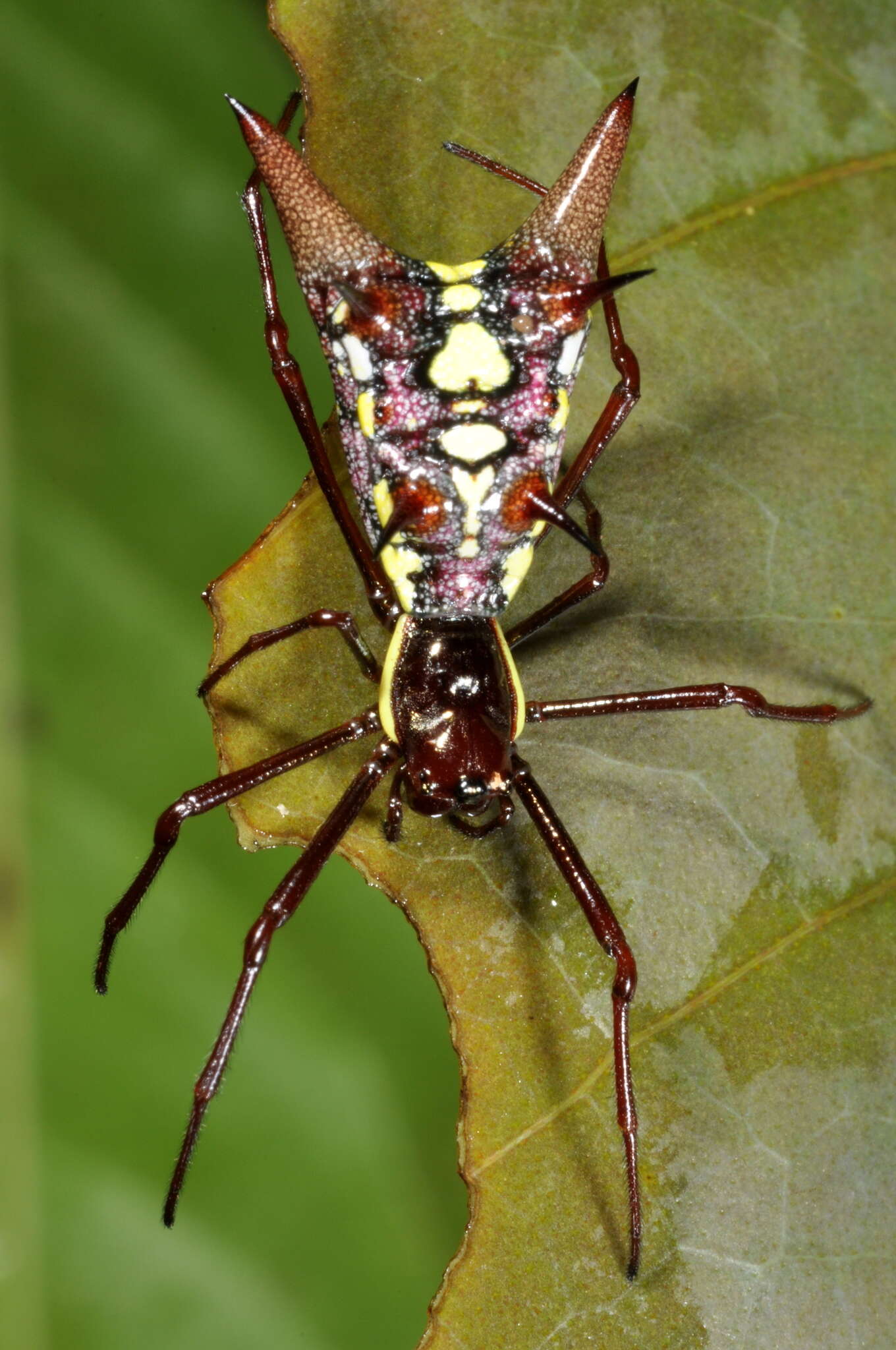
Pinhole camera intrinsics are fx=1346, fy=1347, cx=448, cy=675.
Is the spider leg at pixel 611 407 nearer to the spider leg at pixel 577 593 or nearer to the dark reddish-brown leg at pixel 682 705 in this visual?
the spider leg at pixel 577 593

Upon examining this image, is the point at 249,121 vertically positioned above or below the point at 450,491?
above

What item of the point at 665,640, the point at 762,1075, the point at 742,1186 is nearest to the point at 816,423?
the point at 665,640

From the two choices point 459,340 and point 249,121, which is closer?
point 249,121

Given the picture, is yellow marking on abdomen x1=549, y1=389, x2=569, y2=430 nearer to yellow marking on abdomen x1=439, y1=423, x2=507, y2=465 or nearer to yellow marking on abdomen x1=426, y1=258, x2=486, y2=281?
yellow marking on abdomen x1=439, y1=423, x2=507, y2=465

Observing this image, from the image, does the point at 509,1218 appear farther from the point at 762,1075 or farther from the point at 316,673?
the point at 316,673

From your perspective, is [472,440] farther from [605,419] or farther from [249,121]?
[249,121]

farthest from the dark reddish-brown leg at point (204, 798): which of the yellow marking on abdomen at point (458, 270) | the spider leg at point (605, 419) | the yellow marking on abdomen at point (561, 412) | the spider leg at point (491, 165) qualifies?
the spider leg at point (491, 165)

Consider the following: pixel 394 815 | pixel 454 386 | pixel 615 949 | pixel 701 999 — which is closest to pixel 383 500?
pixel 454 386
